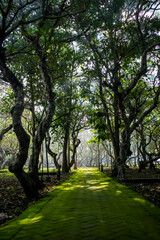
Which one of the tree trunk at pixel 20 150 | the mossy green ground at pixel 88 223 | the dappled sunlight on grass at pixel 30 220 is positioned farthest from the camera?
the tree trunk at pixel 20 150

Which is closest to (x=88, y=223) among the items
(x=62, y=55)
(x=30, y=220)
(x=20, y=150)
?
(x=30, y=220)

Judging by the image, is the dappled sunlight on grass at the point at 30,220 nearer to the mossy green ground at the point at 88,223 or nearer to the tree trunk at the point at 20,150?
the mossy green ground at the point at 88,223

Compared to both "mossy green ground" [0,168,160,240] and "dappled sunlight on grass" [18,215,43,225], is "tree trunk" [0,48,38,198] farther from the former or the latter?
"dappled sunlight on grass" [18,215,43,225]

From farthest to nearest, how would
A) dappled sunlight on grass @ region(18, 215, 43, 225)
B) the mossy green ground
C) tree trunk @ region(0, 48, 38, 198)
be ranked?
tree trunk @ region(0, 48, 38, 198) → dappled sunlight on grass @ region(18, 215, 43, 225) → the mossy green ground

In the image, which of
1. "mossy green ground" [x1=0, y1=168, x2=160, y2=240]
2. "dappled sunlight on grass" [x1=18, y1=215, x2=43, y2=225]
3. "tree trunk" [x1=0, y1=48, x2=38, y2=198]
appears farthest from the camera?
"tree trunk" [x1=0, y1=48, x2=38, y2=198]

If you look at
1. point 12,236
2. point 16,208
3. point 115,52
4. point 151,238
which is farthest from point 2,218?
point 115,52

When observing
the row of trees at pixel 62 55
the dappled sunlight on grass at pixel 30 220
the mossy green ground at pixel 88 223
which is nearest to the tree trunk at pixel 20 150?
the row of trees at pixel 62 55

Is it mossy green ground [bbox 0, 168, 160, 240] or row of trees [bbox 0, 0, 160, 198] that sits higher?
row of trees [bbox 0, 0, 160, 198]

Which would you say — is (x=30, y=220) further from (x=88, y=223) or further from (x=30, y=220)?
(x=88, y=223)

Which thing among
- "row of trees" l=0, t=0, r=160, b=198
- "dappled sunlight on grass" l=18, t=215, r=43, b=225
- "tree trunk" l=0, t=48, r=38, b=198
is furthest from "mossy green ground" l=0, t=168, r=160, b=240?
"row of trees" l=0, t=0, r=160, b=198

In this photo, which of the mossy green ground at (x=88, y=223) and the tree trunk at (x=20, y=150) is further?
the tree trunk at (x=20, y=150)

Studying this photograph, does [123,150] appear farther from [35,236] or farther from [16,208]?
[35,236]

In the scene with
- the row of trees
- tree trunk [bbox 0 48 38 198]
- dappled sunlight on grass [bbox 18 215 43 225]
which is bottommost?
dappled sunlight on grass [bbox 18 215 43 225]

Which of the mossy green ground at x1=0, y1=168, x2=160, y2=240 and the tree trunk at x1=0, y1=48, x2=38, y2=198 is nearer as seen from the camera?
the mossy green ground at x1=0, y1=168, x2=160, y2=240
